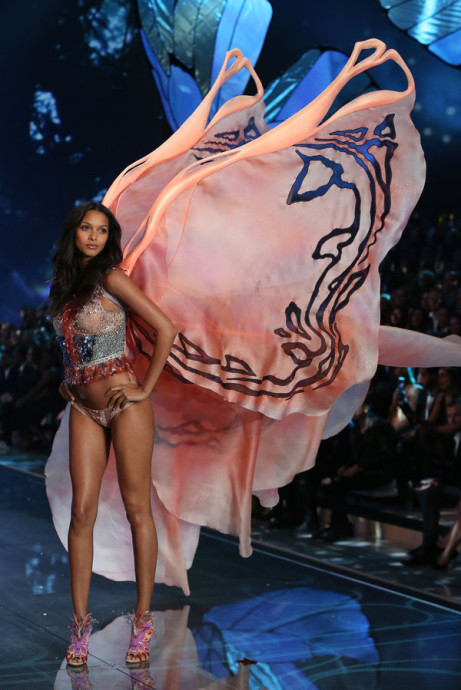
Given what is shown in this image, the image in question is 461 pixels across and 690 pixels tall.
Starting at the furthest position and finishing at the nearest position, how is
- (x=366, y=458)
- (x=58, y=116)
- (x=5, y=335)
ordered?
(x=58, y=116) < (x=5, y=335) < (x=366, y=458)

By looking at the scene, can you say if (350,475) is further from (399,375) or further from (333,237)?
(333,237)

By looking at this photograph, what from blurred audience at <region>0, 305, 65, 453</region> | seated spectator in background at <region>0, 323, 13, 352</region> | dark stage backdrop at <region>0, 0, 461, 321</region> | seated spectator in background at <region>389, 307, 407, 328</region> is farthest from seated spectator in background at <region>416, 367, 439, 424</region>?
seated spectator in background at <region>0, 323, 13, 352</region>

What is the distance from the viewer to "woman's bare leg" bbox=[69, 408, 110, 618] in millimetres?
2557

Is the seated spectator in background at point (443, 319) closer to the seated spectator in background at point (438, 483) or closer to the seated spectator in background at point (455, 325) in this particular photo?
the seated spectator in background at point (455, 325)

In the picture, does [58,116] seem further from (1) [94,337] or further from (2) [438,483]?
(1) [94,337]

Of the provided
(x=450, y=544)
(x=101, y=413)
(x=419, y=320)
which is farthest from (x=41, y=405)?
(x=101, y=413)

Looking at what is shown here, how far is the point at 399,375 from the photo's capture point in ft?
17.1

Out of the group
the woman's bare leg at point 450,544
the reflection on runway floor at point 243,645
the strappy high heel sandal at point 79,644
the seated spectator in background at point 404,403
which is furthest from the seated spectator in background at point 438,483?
the strappy high heel sandal at point 79,644

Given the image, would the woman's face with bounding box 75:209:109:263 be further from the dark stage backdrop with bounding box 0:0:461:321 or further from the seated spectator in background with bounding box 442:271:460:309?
the dark stage backdrop with bounding box 0:0:461:321

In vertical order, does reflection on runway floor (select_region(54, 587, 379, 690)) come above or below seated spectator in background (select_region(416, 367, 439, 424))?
below

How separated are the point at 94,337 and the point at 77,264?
24 centimetres

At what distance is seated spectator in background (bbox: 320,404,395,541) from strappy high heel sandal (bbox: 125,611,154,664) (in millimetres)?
2228

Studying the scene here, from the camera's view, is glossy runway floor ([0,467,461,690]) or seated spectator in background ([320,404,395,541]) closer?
glossy runway floor ([0,467,461,690])

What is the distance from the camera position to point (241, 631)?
295 centimetres
